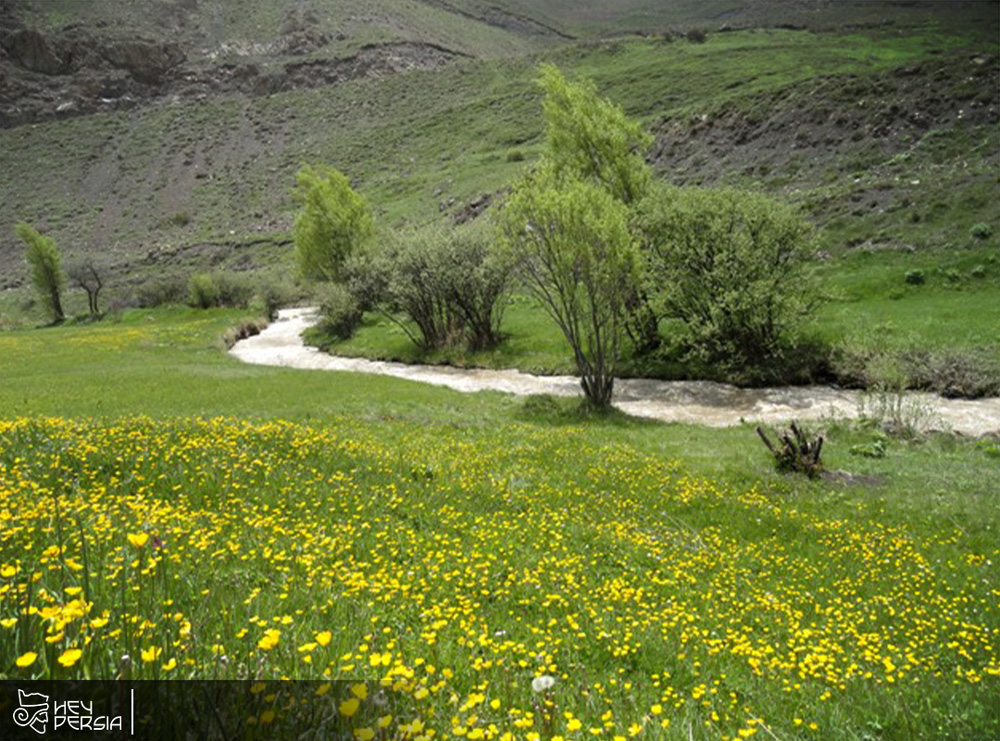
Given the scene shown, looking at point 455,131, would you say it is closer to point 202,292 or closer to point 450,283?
point 202,292

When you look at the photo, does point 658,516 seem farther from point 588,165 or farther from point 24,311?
point 24,311

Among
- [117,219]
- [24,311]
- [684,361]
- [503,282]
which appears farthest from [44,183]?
[684,361]

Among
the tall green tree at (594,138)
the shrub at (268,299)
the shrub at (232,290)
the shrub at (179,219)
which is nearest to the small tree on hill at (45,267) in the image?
the shrub at (232,290)

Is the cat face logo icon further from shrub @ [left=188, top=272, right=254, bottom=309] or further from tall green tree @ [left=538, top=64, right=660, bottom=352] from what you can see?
shrub @ [left=188, top=272, right=254, bottom=309]

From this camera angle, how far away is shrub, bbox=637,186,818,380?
28.1 m

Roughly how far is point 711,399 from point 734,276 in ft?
20.2

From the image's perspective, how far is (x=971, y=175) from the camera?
41.4m

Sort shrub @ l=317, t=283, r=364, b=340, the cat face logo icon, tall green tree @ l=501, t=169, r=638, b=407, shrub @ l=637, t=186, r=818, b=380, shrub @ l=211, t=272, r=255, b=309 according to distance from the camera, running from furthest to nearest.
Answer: shrub @ l=211, t=272, r=255, b=309, shrub @ l=317, t=283, r=364, b=340, shrub @ l=637, t=186, r=818, b=380, tall green tree @ l=501, t=169, r=638, b=407, the cat face logo icon

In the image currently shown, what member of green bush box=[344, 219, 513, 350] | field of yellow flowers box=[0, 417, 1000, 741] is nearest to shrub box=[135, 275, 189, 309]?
green bush box=[344, 219, 513, 350]

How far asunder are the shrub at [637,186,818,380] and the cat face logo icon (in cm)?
2825

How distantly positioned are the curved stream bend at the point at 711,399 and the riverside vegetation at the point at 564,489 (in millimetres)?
1570

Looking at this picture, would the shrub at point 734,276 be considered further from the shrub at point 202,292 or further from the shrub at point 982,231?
the shrub at point 202,292

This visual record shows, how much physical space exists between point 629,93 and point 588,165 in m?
116

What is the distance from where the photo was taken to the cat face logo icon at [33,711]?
2607mm
